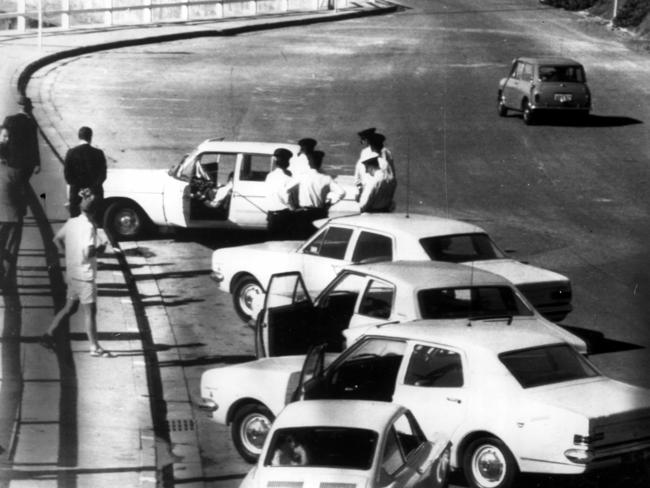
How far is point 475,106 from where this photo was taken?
3172 centimetres

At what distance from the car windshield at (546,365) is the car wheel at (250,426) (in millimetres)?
1765

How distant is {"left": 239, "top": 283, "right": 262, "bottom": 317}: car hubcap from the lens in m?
14.4

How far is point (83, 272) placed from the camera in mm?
12508

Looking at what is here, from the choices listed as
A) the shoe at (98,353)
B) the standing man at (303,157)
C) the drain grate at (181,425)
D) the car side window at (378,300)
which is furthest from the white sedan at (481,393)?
the standing man at (303,157)

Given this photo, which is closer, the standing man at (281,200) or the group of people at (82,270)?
the group of people at (82,270)

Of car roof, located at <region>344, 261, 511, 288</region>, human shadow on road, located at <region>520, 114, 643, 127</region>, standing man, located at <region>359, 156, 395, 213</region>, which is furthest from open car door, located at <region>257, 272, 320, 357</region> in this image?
human shadow on road, located at <region>520, 114, 643, 127</region>

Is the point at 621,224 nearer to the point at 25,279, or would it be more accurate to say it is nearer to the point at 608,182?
the point at 608,182

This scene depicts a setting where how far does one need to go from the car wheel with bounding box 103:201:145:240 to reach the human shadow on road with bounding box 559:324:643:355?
573 centimetres

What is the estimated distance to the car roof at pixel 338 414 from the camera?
8547 mm

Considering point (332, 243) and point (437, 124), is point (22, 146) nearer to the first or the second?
point (332, 243)

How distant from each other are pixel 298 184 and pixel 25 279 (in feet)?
9.90

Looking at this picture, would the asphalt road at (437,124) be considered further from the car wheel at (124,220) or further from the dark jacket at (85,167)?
the dark jacket at (85,167)

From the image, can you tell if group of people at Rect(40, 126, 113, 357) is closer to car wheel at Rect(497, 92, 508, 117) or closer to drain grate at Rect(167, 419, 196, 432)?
drain grate at Rect(167, 419, 196, 432)

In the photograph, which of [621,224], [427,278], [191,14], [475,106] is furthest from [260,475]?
[191,14]
